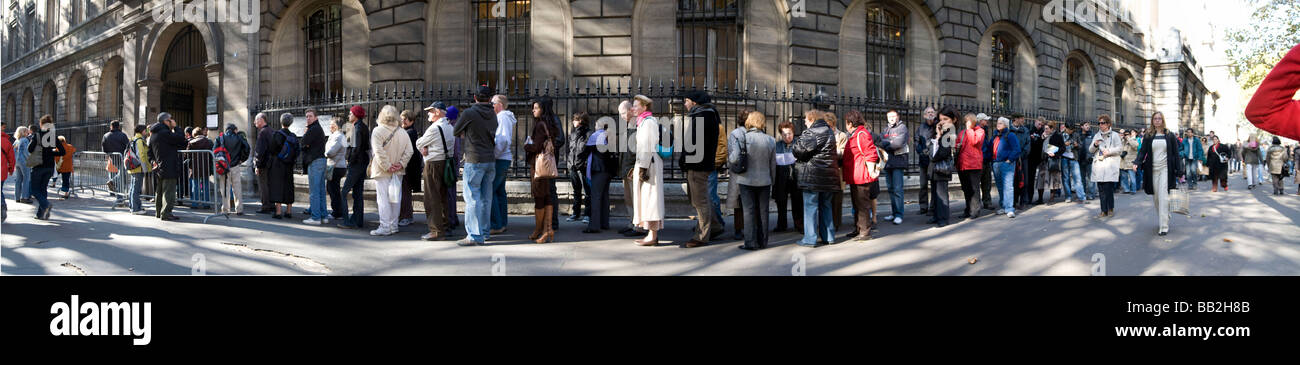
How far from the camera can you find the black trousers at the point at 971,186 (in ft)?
29.8

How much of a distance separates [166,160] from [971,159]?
10704 millimetres

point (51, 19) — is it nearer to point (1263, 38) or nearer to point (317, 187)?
point (317, 187)

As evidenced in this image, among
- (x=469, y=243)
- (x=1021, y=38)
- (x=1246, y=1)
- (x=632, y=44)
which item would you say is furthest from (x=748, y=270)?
(x=1246, y=1)

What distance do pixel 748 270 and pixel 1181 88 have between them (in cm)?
3182

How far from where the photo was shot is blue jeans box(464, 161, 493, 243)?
7227 millimetres

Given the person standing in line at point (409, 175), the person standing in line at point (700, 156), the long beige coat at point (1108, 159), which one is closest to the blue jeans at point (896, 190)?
the long beige coat at point (1108, 159)

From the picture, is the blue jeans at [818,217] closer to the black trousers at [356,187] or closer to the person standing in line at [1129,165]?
the black trousers at [356,187]

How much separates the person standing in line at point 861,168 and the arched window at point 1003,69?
36.6 ft

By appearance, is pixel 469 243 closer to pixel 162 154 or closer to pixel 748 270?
pixel 748 270

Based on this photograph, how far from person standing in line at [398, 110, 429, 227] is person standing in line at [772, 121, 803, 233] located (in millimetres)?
4409

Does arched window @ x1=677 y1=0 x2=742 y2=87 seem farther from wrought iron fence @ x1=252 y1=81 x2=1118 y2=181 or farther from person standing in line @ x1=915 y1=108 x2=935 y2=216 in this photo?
person standing in line @ x1=915 y1=108 x2=935 y2=216

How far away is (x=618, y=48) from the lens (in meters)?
12.0

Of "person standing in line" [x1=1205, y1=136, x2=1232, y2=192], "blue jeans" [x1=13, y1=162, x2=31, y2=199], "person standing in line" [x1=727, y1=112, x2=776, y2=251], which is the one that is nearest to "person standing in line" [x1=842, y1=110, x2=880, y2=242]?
"person standing in line" [x1=727, y1=112, x2=776, y2=251]

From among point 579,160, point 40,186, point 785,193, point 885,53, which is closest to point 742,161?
point 785,193
